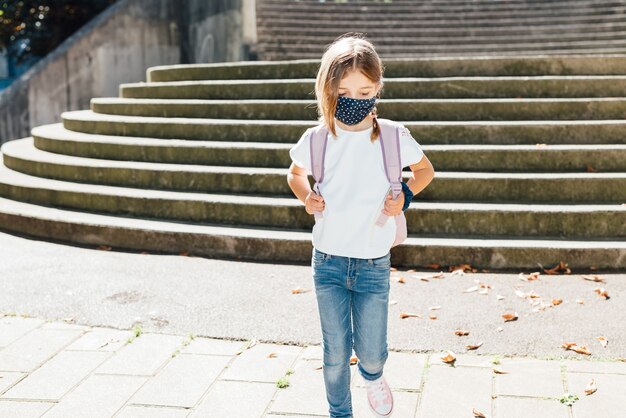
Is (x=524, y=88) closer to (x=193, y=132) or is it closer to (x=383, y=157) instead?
(x=193, y=132)

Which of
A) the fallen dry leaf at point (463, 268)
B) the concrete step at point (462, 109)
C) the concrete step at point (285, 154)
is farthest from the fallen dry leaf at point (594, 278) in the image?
the concrete step at point (462, 109)

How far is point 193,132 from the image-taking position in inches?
313

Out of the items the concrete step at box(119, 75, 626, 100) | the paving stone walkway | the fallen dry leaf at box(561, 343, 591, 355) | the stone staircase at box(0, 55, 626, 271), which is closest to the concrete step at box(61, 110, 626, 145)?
the stone staircase at box(0, 55, 626, 271)

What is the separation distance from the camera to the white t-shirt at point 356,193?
113 inches

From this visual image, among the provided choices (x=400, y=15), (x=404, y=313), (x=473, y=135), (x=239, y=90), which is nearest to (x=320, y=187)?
(x=404, y=313)

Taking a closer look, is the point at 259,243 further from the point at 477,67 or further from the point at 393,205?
the point at 477,67

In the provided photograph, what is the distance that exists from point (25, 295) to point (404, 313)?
276 centimetres

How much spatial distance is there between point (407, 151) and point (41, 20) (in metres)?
14.1

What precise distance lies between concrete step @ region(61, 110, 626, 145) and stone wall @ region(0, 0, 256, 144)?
4637 millimetres

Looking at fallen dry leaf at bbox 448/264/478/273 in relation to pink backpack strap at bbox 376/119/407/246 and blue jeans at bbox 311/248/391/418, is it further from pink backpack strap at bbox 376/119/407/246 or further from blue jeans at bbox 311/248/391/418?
pink backpack strap at bbox 376/119/407/246

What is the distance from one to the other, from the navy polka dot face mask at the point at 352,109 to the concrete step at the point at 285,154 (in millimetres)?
4107

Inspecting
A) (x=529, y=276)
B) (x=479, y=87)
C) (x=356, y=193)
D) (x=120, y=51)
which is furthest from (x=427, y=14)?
(x=356, y=193)

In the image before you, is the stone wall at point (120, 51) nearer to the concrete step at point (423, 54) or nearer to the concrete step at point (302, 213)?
the concrete step at point (423, 54)

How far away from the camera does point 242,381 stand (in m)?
3.86
